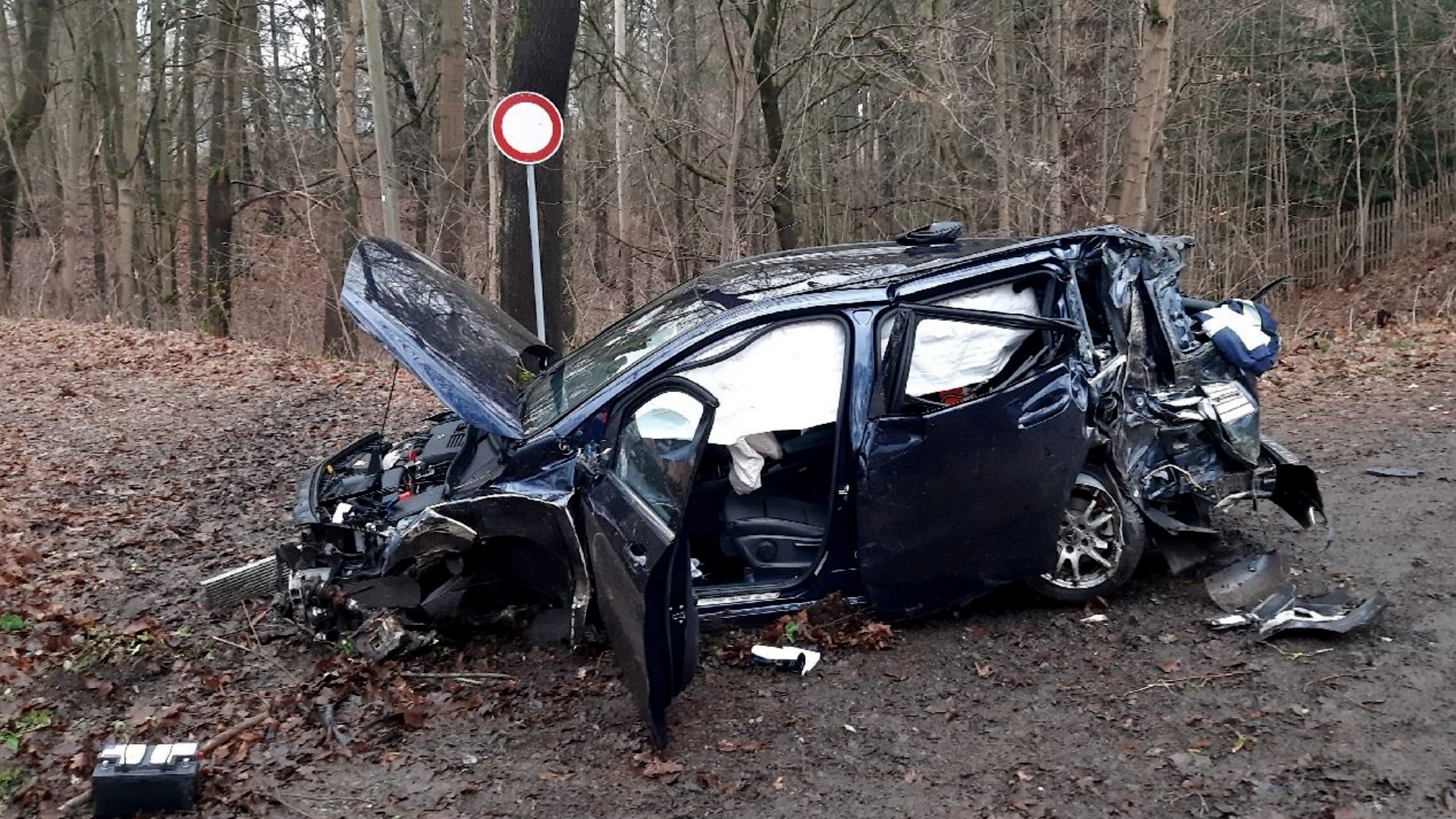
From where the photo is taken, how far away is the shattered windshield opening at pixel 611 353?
189 inches

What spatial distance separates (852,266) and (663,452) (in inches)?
57.6

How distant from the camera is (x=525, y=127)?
8.51 meters

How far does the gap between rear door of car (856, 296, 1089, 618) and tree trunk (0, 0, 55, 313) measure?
64.8ft

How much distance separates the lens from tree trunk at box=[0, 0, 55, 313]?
18.9m

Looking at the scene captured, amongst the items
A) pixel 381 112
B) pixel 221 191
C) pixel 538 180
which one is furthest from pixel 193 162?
pixel 538 180

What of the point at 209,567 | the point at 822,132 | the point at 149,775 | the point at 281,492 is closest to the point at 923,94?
the point at 822,132

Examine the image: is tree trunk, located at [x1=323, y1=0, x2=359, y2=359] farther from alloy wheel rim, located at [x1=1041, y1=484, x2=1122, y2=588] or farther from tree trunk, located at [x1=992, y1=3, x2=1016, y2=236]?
alloy wheel rim, located at [x1=1041, y1=484, x2=1122, y2=588]

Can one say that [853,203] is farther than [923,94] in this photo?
Yes

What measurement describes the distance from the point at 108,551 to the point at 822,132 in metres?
11.9

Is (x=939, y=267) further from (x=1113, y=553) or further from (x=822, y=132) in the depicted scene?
(x=822, y=132)

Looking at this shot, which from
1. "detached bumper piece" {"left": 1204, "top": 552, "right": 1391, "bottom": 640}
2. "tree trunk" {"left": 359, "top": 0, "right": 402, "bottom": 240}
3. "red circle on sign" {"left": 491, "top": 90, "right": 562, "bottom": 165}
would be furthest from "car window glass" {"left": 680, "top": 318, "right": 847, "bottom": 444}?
"tree trunk" {"left": 359, "top": 0, "right": 402, "bottom": 240}

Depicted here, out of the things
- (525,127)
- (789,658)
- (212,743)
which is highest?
(525,127)

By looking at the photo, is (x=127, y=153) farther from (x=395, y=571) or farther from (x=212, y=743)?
(x=212, y=743)

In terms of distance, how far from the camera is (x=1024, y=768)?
3895 millimetres
